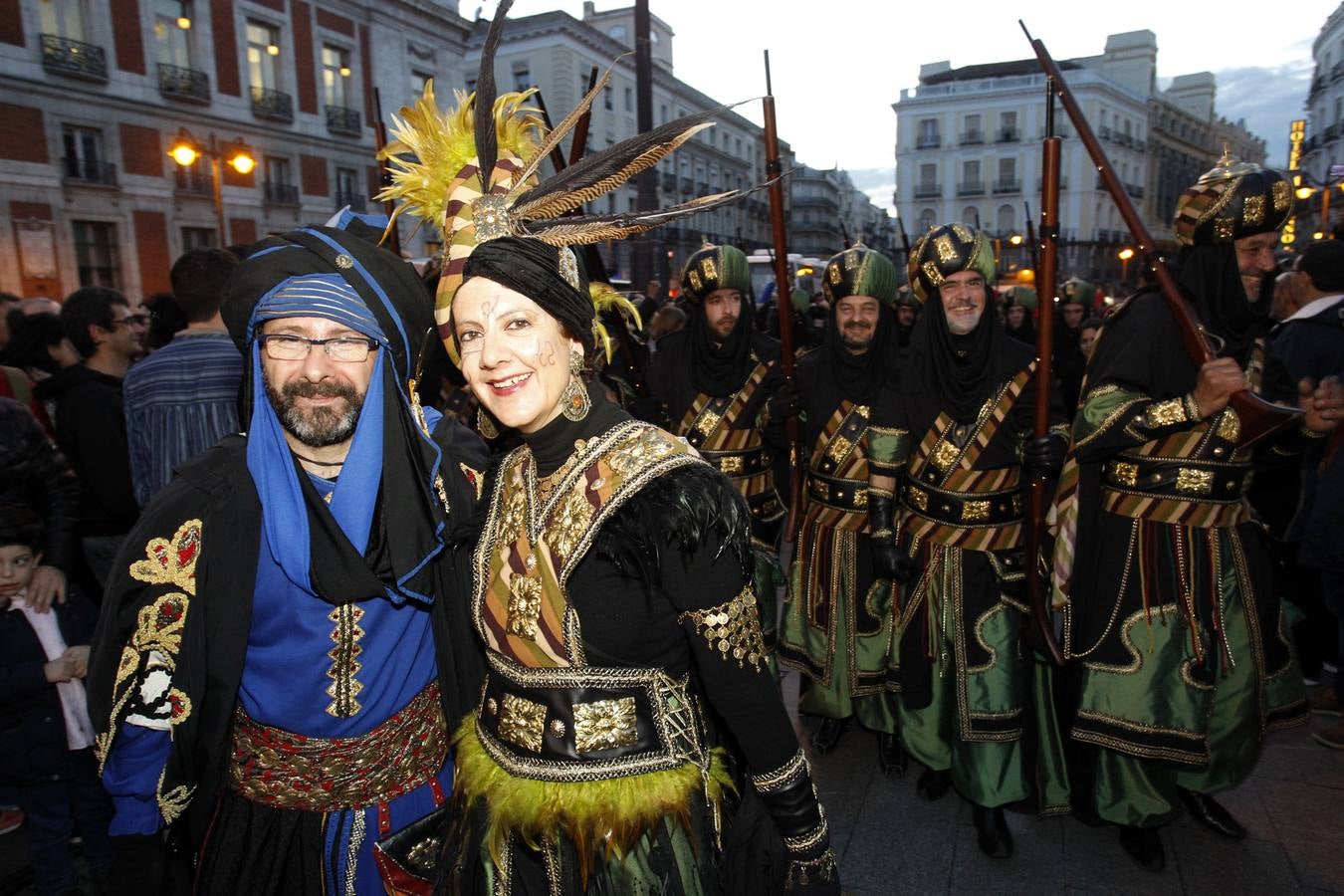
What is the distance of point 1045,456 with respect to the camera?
3.31m

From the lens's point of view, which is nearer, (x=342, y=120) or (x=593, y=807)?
(x=593, y=807)

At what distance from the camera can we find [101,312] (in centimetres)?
414

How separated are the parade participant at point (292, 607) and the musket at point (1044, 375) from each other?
240cm

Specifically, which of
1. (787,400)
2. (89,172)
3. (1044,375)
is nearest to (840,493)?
(787,400)

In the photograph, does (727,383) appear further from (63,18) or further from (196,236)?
(63,18)

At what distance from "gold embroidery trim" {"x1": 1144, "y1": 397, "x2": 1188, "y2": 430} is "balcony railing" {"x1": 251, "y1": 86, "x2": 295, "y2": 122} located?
26192mm

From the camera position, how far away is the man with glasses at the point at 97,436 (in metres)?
3.92

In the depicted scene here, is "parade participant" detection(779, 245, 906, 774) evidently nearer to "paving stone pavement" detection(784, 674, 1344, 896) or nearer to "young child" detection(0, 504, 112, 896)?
"paving stone pavement" detection(784, 674, 1344, 896)

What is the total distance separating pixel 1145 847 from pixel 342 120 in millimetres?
28426

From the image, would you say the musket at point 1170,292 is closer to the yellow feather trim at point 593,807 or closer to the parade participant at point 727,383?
the parade participant at point 727,383

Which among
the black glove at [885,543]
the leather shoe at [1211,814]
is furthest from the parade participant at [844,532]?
the leather shoe at [1211,814]

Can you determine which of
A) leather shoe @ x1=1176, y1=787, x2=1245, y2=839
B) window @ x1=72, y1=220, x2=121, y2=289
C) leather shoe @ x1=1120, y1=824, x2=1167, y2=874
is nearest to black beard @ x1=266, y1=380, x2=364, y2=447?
leather shoe @ x1=1120, y1=824, x2=1167, y2=874

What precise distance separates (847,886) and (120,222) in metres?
23.4

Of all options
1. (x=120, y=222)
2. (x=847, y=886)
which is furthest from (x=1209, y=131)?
(x=847, y=886)
